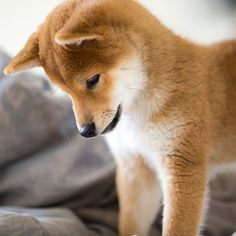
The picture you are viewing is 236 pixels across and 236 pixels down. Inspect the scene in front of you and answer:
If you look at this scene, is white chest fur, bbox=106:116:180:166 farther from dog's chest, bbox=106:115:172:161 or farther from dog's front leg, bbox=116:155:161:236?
dog's front leg, bbox=116:155:161:236

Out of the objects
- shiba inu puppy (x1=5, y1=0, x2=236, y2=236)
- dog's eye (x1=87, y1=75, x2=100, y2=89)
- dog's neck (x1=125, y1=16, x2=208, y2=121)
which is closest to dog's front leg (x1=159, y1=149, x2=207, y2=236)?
shiba inu puppy (x1=5, y1=0, x2=236, y2=236)

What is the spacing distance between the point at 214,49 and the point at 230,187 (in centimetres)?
46

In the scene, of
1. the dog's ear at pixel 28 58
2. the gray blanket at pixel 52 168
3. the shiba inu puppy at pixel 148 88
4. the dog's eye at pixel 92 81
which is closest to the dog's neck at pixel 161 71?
the shiba inu puppy at pixel 148 88

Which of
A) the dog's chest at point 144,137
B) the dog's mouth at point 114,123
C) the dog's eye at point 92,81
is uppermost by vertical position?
the dog's eye at point 92,81

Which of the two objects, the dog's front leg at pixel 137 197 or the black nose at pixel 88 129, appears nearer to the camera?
the black nose at pixel 88 129

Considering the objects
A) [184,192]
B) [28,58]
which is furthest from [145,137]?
[28,58]

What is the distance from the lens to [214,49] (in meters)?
1.08

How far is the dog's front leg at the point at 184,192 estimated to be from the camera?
3.18 feet

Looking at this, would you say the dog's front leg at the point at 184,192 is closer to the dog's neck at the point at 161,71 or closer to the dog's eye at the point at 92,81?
the dog's neck at the point at 161,71

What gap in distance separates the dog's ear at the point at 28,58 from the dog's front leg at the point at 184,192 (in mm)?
332

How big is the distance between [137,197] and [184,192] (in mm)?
211

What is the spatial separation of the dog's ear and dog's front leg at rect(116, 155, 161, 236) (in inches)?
12.3

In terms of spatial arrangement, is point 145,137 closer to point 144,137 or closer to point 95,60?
point 144,137

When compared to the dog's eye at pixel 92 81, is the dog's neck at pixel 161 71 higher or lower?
lower
